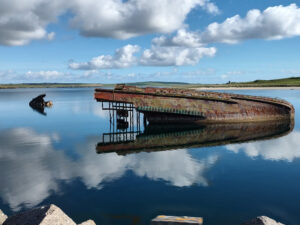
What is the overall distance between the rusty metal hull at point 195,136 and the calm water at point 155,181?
1.32 metres

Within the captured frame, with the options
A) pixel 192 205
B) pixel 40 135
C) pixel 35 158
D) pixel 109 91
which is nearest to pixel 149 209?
pixel 192 205

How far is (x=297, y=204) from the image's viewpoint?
12.1m

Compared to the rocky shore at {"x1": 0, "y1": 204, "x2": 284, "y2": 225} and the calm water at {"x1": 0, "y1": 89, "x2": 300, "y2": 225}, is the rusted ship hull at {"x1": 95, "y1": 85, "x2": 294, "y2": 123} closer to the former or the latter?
the calm water at {"x1": 0, "y1": 89, "x2": 300, "y2": 225}

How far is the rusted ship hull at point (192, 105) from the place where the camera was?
104ft

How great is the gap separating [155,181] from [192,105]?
18908 millimetres

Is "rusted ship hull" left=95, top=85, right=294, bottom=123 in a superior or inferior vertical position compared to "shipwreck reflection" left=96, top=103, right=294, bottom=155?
superior

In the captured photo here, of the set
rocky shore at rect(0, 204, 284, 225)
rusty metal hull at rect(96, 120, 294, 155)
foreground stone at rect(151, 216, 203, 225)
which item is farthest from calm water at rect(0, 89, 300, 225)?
rocky shore at rect(0, 204, 284, 225)

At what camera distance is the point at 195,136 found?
2848cm

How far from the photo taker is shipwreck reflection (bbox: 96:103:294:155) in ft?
81.6

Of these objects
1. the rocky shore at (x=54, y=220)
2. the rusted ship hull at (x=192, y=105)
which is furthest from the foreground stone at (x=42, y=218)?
the rusted ship hull at (x=192, y=105)

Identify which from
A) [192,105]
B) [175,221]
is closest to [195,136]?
[192,105]

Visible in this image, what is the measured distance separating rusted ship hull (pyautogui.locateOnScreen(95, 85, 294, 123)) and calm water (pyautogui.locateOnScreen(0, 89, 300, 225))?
8.37 m

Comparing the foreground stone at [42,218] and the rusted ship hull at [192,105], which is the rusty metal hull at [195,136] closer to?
the rusted ship hull at [192,105]

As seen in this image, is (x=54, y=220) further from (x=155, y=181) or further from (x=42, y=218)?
(x=155, y=181)
